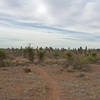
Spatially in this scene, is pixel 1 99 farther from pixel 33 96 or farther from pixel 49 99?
pixel 49 99

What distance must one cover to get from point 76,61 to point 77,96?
576 inches

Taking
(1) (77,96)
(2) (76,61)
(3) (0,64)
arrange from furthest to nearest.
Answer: (3) (0,64) < (2) (76,61) < (1) (77,96)

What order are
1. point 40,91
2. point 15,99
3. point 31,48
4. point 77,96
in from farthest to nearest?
point 31,48 → point 40,91 → point 77,96 → point 15,99

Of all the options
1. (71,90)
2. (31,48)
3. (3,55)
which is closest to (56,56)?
(31,48)

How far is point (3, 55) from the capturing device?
87.7 ft

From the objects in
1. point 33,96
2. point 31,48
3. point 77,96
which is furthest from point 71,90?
point 31,48

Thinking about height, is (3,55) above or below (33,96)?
above

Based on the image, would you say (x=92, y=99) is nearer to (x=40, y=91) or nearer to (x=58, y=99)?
(x=58, y=99)

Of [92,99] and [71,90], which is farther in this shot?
[71,90]

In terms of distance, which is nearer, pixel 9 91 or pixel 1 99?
pixel 1 99

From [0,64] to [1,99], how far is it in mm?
18388

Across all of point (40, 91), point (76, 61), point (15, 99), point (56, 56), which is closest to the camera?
point (15, 99)

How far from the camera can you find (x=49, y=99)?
857cm

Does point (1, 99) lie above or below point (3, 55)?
below
